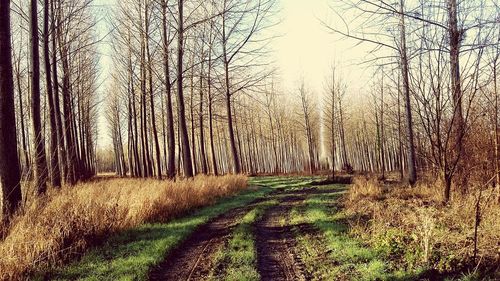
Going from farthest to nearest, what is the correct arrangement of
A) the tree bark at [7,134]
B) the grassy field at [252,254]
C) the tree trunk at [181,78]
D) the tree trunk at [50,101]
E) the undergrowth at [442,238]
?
the tree trunk at [181,78] < the tree trunk at [50,101] < the tree bark at [7,134] < the grassy field at [252,254] < the undergrowth at [442,238]

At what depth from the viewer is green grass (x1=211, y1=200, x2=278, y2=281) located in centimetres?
537

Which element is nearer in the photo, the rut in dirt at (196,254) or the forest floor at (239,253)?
the forest floor at (239,253)

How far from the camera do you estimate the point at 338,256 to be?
20.1 ft

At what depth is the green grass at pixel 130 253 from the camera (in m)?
5.46

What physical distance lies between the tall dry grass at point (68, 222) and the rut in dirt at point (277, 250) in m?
2.61

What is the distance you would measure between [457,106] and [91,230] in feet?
23.6

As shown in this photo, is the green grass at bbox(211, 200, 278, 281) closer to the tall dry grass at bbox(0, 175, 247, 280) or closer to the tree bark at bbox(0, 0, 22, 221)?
the tall dry grass at bbox(0, 175, 247, 280)

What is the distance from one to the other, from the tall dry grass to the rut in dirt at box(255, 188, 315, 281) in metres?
2.61

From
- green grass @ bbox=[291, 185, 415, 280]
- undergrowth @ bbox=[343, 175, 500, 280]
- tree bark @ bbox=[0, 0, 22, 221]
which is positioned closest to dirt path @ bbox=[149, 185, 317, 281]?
green grass @ bbox=[291, 185, 415, 280]

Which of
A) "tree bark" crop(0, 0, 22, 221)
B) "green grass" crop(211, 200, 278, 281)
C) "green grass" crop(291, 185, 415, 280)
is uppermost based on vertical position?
"tree bark" crop(0, 0, 22, 221)

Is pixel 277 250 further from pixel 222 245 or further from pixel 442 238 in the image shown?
pixel 442 238

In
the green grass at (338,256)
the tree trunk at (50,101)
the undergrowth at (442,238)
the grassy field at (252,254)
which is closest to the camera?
the undergrowth at (442,238)

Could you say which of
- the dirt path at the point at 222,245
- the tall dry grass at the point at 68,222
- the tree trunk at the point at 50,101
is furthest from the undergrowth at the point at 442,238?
the tree trunk at the point at 50,101

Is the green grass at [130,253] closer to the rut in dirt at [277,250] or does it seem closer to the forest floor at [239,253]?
the forest floor at [239,253]
